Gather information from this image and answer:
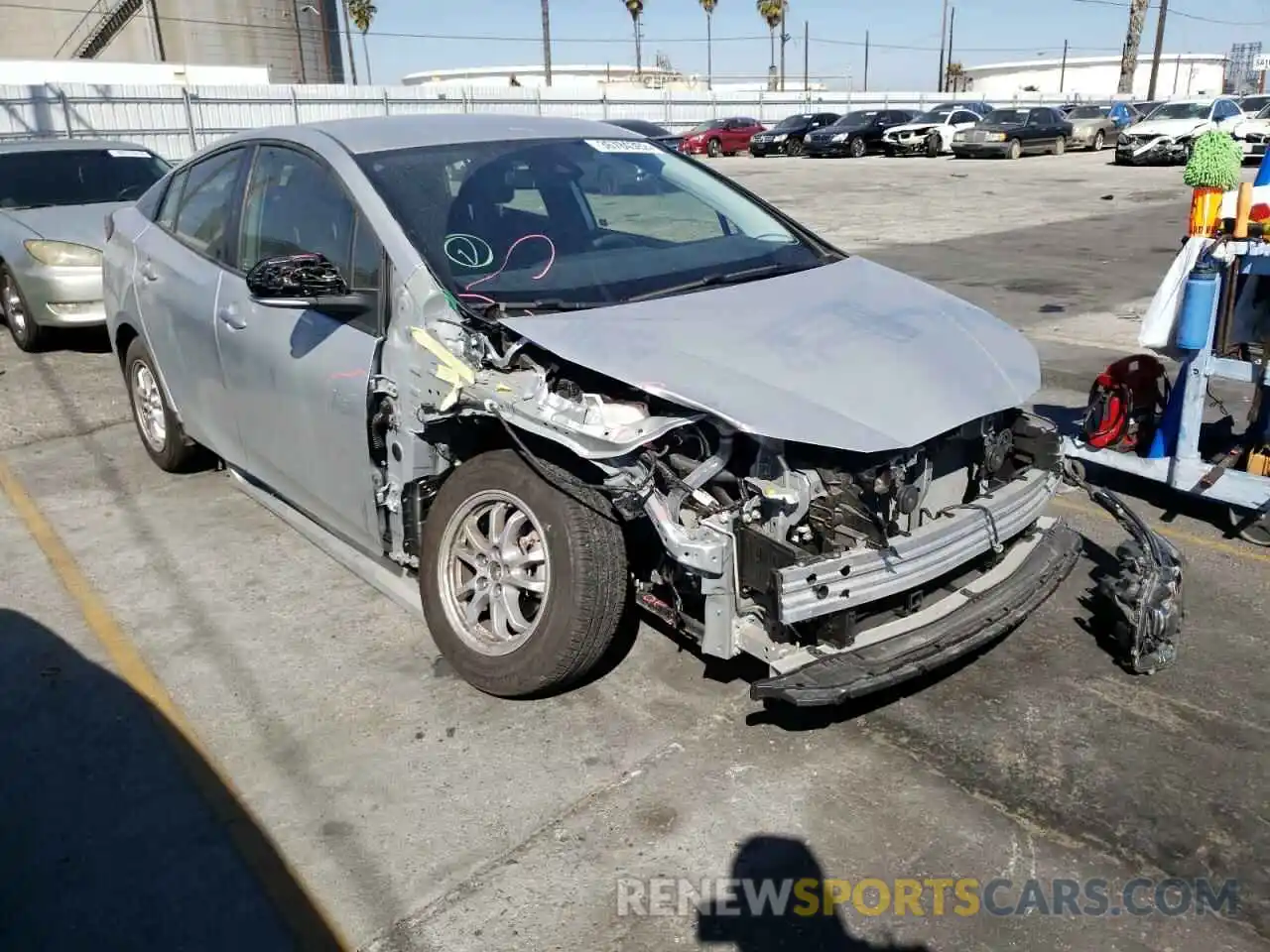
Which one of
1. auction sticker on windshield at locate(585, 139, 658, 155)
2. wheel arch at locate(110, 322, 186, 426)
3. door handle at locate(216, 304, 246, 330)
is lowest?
wheel arch at locate(110, 322, 186, 426)

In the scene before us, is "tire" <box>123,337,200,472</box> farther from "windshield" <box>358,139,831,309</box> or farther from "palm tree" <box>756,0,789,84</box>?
"palm tree" <box>756,0,789,84</box>

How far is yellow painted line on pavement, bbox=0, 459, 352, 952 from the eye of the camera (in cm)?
261

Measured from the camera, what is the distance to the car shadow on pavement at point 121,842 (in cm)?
260

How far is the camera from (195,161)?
16.4ft

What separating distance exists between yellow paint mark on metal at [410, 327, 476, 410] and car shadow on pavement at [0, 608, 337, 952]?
1366 mm

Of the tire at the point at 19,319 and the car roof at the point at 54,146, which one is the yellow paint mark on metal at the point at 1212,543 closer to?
the tire at the point at 19,319

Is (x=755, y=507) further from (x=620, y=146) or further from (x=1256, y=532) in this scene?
(x=1256, y=532)

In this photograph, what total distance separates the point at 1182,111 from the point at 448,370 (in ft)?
103

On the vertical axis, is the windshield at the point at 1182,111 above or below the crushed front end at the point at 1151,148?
above

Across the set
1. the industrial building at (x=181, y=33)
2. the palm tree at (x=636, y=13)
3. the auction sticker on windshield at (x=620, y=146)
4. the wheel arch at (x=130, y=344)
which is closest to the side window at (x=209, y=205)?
the wheel arch at (x=130, y=344)

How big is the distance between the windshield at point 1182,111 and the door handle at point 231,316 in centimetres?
3028

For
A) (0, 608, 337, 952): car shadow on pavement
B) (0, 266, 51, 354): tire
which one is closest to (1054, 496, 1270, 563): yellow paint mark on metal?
(0, 608, 337, 952): car shadow on pavement

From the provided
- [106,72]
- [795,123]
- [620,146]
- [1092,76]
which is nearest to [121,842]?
[620,146]

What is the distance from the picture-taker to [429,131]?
164 inches
